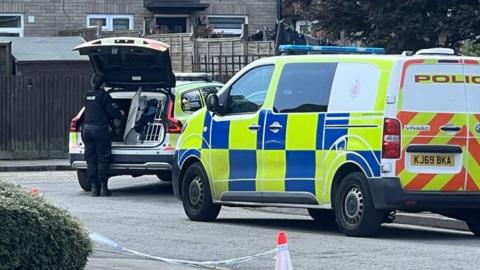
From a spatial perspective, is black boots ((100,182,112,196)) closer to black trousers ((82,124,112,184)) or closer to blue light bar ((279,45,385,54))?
black trousers ((82,124,112,184))

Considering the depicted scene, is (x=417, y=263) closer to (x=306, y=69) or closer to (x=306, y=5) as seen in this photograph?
(x=306, y=69)

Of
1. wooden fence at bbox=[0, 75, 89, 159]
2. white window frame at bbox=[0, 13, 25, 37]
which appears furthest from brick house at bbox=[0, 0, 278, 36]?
wooden fence at bbox=[0, 75, 89, 159]

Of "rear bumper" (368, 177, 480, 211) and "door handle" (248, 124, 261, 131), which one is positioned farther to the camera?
"door handle" (248, 124, 261, 131)

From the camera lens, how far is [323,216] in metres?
13.8

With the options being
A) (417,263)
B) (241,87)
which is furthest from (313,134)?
(417,263)

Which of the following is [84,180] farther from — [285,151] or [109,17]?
[109,17]

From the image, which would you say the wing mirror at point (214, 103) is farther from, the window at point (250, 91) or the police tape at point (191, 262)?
the police tape at point (191, 262)

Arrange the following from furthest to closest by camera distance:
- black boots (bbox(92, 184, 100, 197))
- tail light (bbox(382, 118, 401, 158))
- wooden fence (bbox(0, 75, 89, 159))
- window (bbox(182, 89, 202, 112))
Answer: wooden fence (bbox(0, 75, 89, 159)) → black boots (bbox(92, 184, 100, 197)) → window (bbox(182, 89, 202, 112)) → tail light (bbox(382, 118, 401, 158))

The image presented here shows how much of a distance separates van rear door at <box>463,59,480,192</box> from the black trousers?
6.63 metres

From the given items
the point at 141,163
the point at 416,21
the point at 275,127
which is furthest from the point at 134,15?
the point at 275,127

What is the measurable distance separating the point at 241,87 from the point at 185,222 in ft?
5.77

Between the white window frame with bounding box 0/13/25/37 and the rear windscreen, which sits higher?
the rear windscreen

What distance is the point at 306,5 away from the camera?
1830 cm

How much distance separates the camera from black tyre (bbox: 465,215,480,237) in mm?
12536
